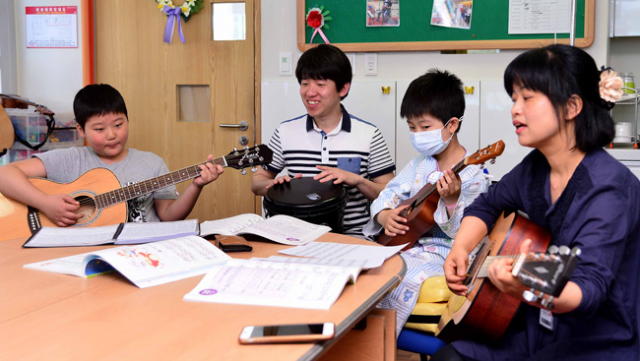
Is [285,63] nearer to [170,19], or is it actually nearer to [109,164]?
[170,19]

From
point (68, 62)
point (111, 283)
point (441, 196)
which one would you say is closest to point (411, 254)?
point (441, 196)

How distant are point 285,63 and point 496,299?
2539 mm

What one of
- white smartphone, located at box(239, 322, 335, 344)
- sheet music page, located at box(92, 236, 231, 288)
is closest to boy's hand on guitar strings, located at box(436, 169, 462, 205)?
sheet music page, located at box(92, 236, 231, 288)

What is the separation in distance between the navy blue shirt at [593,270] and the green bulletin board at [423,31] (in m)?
2.09

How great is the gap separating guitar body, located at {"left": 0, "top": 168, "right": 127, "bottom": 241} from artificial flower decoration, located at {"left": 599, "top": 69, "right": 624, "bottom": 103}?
167 centimetres

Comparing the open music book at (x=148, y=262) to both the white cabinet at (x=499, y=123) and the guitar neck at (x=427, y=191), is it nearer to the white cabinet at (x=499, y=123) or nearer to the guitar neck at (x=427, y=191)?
the guitar neck at (x=427, y=191)

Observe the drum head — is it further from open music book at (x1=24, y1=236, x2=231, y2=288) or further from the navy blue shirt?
the navy blue shirt

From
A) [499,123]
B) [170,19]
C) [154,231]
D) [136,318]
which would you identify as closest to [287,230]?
[154,231]

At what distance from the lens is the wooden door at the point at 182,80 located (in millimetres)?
3719

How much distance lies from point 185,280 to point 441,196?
93 centimetres

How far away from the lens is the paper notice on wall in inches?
154

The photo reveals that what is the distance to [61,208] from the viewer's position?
201 cm

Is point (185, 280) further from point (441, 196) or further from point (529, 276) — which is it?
point (441, 196)

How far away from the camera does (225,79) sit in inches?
147
